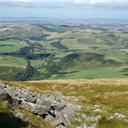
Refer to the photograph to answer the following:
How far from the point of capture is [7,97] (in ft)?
124

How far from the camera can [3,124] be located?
28688mm

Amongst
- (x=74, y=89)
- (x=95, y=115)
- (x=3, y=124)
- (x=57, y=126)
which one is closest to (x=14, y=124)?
(x=3, y=124)

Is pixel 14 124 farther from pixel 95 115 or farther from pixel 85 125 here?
pixel 95 115

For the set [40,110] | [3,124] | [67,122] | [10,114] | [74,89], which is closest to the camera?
[3,124]

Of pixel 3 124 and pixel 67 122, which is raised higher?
pixel 3 124

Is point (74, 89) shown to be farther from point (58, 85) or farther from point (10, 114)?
point (10, 114)

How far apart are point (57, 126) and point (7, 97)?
22.7ft

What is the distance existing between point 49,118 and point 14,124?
295 inches

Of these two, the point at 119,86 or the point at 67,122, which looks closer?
the point at 67,122

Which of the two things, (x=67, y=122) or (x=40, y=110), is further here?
(x=40, y=110)

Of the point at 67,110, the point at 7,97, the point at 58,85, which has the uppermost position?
the point at 7,97

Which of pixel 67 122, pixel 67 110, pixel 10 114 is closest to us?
pixel 10 114

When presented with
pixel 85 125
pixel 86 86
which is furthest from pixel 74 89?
pixel 85 125

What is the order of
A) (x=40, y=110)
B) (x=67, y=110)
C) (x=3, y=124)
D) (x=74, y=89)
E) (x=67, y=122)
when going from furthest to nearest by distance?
1. (x=74, y=89)
2. (x=67, y=110)
3. (x=40, y=110)
4. (x=67, y=122)
5. (x=3, y=124)
